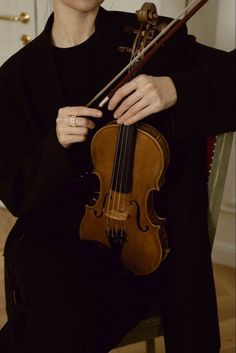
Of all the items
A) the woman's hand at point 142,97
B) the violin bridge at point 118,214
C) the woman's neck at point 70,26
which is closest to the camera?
the woman's hand at point 142,97

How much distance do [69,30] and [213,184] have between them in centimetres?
46

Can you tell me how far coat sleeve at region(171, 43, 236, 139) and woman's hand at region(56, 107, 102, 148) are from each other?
0.15 m

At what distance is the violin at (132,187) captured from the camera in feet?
2.80

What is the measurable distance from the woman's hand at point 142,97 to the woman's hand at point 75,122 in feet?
0.16

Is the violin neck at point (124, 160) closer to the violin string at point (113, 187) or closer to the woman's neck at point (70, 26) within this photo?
the violin string at point (113, 187)

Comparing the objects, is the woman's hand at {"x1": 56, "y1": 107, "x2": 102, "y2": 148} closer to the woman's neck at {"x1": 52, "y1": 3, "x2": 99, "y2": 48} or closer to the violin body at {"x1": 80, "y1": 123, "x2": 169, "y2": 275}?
the violin body at {"x1": 80, "y1": 123, "x2": 169, "y2": 275}

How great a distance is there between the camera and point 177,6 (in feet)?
4.84

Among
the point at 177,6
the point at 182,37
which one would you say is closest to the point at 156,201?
the point at 182,37

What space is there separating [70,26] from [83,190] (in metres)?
0.36

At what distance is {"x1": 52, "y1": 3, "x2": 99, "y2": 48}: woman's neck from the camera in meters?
1.01

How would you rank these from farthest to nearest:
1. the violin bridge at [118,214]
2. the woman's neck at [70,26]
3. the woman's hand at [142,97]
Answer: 1. the woman's neck at [70,26]
2. the violin bridge at [118,214]
3. the woman's hand at [142,97]

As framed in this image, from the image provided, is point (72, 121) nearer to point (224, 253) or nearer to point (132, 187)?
point (132, 187)

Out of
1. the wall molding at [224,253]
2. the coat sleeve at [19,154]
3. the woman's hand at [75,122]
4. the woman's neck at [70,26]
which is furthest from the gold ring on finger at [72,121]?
the wall molding at [224,253]

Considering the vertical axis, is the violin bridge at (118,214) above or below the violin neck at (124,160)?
below
